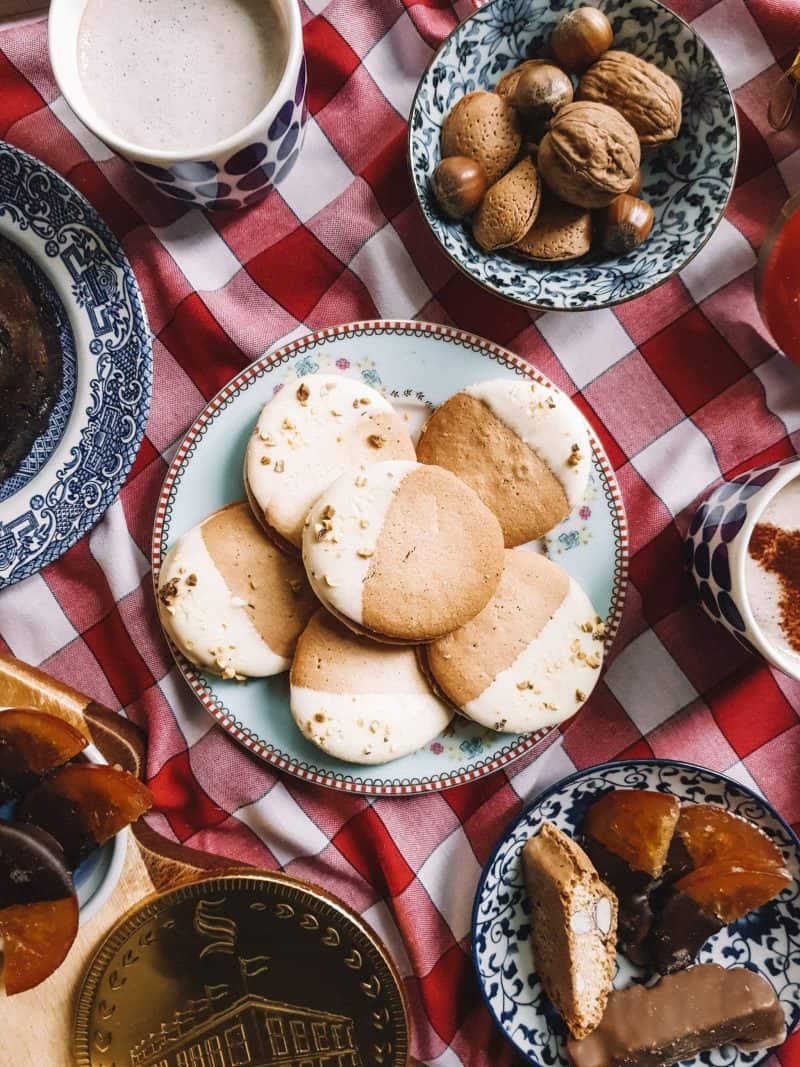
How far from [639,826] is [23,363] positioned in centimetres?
106

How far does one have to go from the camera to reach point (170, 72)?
45.6 inches

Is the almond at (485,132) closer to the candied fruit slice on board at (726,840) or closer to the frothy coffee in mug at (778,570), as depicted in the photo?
the frothy coffee in mug at (778,570)

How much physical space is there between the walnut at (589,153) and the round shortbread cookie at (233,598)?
600 millimetres

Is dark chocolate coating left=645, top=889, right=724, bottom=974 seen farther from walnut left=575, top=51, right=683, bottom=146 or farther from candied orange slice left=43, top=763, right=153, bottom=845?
walnut left=575, top=51, right=683, bottom=146

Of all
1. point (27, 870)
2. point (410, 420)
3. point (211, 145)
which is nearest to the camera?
point (211, 145)

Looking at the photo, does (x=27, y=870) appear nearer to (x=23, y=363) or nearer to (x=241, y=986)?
(x=241, y=986)

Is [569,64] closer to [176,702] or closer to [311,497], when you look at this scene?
[311,497]

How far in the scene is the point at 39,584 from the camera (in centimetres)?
138

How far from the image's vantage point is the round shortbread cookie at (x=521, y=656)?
127cm

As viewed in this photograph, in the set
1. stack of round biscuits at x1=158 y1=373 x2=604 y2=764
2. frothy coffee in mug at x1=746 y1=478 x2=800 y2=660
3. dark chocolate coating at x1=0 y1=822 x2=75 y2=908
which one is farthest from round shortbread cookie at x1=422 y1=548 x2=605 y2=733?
dark chocolate coating at x1=0 y1=822 x2=75 y2=908

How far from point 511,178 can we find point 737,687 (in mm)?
777

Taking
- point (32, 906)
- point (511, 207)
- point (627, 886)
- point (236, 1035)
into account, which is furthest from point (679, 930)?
point (511, 207)

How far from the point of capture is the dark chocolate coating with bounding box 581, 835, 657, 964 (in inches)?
51.5

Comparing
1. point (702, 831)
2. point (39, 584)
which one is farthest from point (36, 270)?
point (702, 831)
